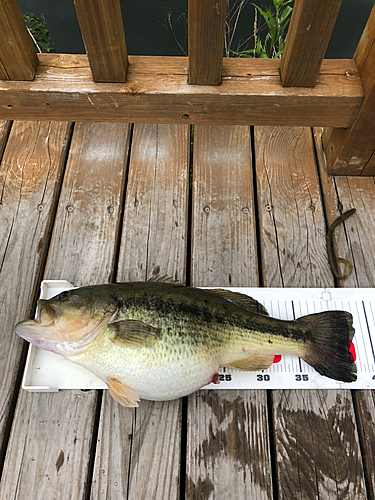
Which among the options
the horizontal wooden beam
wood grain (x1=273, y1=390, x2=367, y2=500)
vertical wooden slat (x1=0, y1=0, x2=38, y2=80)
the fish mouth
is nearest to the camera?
the fish mouth

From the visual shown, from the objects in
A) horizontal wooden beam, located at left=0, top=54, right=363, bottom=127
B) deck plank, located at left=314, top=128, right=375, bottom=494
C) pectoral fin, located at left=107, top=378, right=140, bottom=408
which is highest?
horizontal wooden beam, located at left=0, top=54, right=363, bottom=127

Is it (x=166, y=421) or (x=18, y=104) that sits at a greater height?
(x=18, y=104)

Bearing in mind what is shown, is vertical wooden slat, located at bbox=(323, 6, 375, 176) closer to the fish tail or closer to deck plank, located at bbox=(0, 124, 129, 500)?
the fish tail

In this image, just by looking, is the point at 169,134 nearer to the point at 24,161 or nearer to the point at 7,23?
the point at 24,161

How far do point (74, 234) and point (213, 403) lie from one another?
47.2 inches

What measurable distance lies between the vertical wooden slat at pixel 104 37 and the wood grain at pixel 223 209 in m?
0.76

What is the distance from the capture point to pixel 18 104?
2074mm

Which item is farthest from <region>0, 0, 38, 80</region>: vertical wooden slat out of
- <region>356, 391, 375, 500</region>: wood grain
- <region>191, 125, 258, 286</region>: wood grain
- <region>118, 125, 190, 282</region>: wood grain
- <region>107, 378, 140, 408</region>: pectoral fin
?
<region>356, 391, 375, 500</region>: wood grain

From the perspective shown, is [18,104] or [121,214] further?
[121,214]

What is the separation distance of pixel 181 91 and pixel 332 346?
4.78ft

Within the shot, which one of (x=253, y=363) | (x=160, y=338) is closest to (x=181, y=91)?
(x=160, y=338)

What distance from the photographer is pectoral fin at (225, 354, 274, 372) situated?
1650mm

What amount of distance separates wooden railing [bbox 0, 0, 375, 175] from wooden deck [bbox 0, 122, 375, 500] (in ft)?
1.14

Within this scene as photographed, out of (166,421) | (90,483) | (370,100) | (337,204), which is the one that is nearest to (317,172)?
(337,204)
